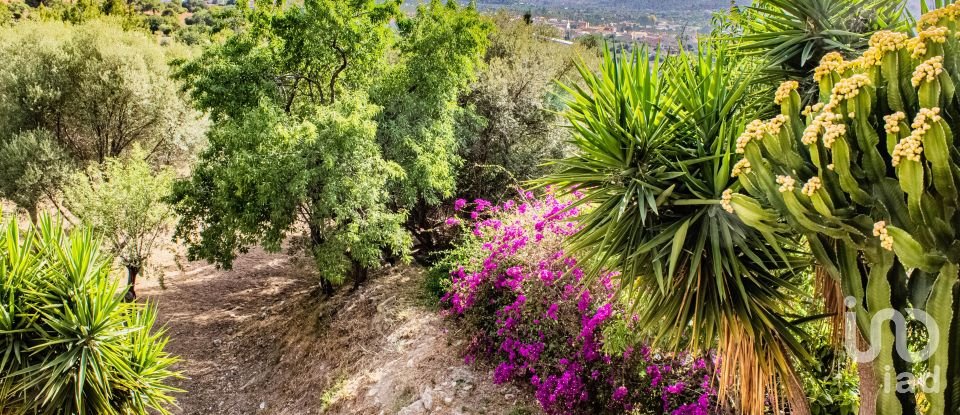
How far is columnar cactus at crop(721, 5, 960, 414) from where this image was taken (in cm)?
237

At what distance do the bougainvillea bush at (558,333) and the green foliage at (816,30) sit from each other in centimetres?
214

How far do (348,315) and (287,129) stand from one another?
166 inches

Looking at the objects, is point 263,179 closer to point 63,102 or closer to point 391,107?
point 391,107

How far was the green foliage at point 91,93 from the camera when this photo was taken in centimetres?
1620

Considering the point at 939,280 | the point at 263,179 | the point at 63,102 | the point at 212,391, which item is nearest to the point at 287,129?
the point at 263,179

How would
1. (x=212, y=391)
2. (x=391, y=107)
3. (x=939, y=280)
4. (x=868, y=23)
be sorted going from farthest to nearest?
(x=391, y=107), (x=212, y=391), (x=868, y=23), (x=939, y=280)

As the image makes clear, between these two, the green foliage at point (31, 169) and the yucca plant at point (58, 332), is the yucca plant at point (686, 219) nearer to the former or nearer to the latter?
the yucca plant at point (58, 332)

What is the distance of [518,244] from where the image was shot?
7852mm

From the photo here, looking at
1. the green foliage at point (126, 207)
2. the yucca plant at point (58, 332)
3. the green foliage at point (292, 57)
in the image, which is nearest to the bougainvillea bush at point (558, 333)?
the yucca plant at point (58, 332)

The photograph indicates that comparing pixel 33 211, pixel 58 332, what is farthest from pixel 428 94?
pixel 33 211

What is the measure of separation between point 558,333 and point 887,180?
483cm
